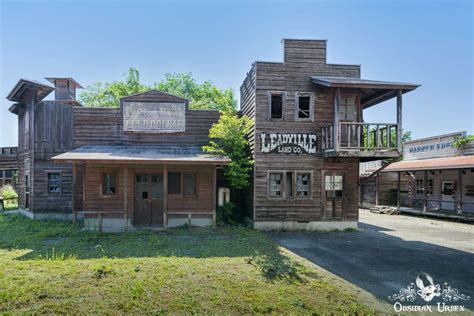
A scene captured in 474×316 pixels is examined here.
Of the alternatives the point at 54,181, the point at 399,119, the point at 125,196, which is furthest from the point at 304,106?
the point at 54,181

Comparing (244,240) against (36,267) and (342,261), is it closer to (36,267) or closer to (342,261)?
(342,261)

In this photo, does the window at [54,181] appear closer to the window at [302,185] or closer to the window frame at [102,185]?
the window frame at [102,185]

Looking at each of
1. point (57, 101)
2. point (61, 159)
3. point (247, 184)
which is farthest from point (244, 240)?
point (57, 101)

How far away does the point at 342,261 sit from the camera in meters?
7.73

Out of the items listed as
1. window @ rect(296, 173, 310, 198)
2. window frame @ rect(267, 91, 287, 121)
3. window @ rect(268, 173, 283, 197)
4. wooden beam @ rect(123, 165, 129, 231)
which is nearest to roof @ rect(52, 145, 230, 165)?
wooden beam @ rect(123, 165, 129, 231)

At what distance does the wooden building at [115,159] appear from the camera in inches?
452

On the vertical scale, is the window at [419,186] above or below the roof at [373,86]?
below

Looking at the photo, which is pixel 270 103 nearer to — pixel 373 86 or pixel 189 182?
pixel 373 86

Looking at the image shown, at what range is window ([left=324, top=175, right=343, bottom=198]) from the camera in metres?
12.2

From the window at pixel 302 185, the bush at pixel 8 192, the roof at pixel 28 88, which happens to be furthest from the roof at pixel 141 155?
the bush at pixel 8 192

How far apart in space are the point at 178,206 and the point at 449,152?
17971 mm

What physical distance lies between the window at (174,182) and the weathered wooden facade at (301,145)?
3.28 meters

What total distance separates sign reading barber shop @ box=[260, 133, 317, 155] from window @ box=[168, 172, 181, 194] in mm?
3846

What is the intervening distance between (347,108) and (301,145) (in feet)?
8.80
